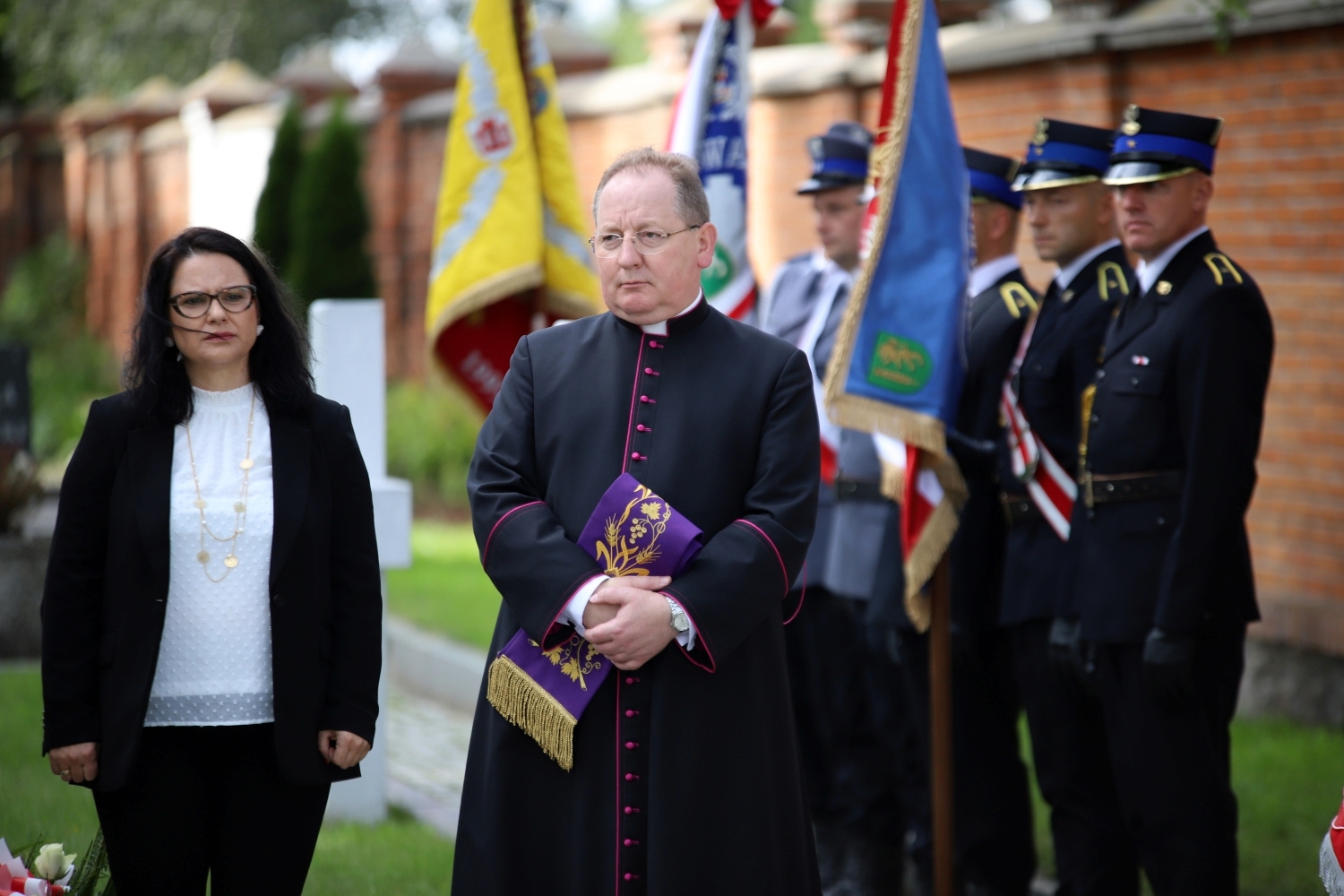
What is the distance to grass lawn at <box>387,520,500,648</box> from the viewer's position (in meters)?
9.06

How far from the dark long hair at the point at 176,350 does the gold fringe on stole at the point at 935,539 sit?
6.14ft

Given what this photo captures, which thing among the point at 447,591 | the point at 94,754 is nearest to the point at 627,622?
the point at 94,754

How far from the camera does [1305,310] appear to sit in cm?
643

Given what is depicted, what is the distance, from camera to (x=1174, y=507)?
162 inches

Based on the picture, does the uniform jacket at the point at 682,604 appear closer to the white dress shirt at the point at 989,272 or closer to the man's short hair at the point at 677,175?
the man's short hair at the point at 677,175

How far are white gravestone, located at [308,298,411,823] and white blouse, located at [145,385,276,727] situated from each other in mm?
2246

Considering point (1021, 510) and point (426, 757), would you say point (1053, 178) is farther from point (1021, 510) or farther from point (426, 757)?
point (426, 757)

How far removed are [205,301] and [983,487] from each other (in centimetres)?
253

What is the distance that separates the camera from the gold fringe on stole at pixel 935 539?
456 centimetres

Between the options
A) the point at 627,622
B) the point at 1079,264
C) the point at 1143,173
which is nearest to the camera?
the point at 627,622

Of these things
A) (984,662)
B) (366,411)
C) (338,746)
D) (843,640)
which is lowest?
(843,640)

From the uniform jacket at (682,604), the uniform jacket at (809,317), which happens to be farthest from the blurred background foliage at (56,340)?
the uniform jacket at (682,604)

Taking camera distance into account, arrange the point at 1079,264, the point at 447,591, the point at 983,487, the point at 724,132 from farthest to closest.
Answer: the point at 447,591
the point at 724,132
the point at 983,487
the point at 1079,264

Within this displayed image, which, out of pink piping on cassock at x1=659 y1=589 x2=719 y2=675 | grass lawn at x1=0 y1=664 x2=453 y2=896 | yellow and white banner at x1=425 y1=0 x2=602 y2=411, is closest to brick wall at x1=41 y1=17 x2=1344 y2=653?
yellow and white banner at x1=425 y1=0 x2=602 y2=411
